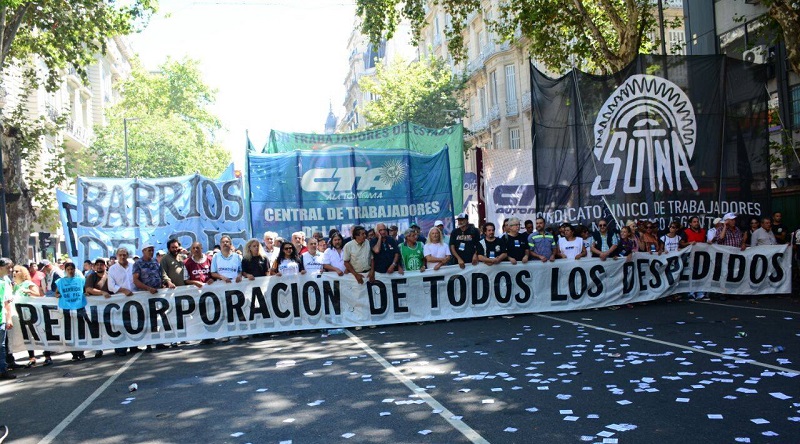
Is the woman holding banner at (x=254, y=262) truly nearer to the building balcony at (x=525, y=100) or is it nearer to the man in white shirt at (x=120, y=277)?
the man in white shirt at (x=120, y=277)

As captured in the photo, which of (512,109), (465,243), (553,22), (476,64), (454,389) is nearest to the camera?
(454,389)

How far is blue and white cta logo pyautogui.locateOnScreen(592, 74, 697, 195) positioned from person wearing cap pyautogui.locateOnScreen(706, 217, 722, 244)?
30.4 inches

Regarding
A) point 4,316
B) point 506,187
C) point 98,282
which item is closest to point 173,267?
point 98,282

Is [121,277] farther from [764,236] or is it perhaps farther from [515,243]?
[764,236]

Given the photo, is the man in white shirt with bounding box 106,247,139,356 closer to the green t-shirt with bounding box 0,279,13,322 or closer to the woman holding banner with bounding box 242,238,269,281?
the woman holding banner with bounding box 242,238,269,281

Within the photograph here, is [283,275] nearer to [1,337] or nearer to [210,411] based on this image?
[1,337]

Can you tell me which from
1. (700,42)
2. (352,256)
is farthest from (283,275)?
(700,42)

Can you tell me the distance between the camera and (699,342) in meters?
9.01

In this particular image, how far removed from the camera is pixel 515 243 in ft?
45.1

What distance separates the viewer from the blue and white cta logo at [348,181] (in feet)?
57.6

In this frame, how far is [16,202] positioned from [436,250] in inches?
537

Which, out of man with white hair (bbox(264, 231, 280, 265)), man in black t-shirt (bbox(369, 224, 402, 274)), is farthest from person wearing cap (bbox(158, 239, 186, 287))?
man in black t-shirt (bbox(369, 224, 402, 274))

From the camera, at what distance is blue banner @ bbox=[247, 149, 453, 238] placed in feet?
57.2

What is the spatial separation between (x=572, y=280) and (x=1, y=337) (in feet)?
29.8
